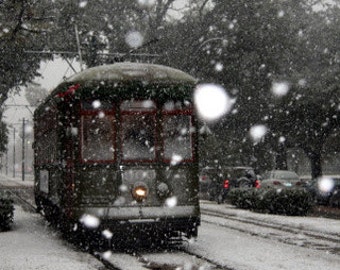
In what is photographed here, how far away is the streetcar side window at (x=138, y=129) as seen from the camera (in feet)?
40.1

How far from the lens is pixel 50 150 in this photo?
15.6 meters

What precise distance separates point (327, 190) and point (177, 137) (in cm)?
1901

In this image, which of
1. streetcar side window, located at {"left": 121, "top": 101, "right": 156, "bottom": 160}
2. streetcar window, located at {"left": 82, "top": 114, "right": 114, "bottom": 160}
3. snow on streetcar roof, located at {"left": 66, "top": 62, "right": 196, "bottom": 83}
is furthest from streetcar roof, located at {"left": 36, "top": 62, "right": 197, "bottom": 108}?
streetcar window, located at {"left": 82, "top": 114, "right": 114, "bottom": 160}

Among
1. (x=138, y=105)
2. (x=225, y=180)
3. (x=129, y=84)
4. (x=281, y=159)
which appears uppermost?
(x=129, y=84)

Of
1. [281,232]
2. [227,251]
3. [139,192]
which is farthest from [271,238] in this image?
[139,192]

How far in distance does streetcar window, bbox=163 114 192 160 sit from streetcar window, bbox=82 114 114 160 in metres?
0.98

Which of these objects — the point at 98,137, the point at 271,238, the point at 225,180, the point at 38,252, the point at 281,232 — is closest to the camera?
the point at 38,252

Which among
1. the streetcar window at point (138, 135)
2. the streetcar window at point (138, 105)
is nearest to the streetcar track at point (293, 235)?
the streetcar window at point (138, 135)

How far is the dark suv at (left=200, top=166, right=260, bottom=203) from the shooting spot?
3102 centimetres

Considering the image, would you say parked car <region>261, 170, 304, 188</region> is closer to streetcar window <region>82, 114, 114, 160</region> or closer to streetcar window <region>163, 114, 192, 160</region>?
streetcar window <region>163, 114, 192, 160</region>

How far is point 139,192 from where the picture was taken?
12.0 meters

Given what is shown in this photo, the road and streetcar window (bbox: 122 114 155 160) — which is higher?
streetcar window (bbox: 122 114 155 160)

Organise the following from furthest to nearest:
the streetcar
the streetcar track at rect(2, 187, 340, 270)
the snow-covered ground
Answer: the streetcar
the streetcar track at rect(2, 187, 340, 270)
the snow-covered ground

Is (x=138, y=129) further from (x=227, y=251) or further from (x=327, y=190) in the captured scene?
(x=327, y=190)
